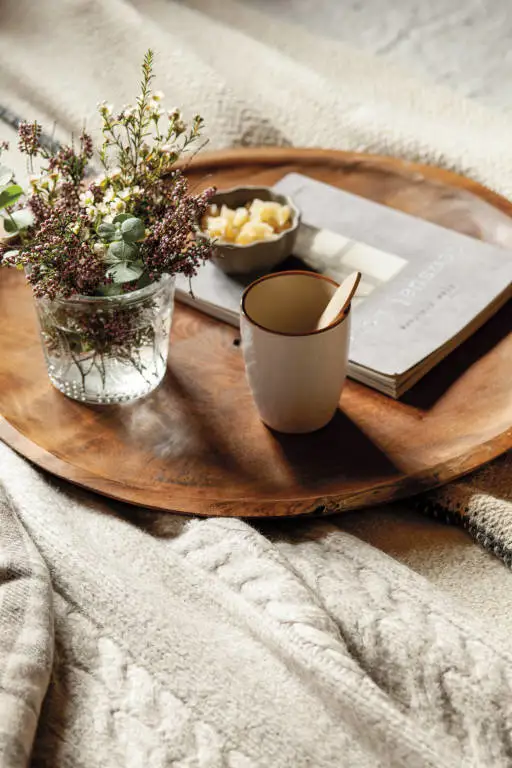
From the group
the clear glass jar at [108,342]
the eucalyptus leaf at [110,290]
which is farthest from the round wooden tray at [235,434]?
the eucalyptus leaf at [110,290]

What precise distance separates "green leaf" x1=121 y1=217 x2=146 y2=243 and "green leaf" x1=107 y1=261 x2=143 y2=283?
0.07 ft

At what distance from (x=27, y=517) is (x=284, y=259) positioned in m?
0.42

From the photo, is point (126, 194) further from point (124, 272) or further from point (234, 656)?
point (234, 656)

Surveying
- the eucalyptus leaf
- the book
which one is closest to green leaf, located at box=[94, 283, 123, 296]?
the eucalyptus leaf

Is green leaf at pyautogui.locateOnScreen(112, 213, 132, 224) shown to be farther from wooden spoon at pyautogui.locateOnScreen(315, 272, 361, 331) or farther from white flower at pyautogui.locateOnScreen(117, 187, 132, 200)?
wooden spoon at pyautogui.locateOnScreen(315, 272, 361, 331)

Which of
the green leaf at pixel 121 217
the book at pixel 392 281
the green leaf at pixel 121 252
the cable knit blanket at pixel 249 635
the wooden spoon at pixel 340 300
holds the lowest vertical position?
the cable knit blanket at pixel 249 635

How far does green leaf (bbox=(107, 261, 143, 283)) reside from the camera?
0.72 metres

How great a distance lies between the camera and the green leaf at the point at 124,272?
2.37 ft

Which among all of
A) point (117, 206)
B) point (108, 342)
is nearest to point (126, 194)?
point (117, 206)

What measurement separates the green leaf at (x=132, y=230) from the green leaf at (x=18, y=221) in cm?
9

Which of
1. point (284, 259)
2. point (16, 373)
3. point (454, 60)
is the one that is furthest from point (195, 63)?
point (16, 373)

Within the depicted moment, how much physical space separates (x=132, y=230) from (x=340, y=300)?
18 cm

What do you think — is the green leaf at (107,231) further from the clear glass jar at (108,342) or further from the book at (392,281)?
the book at (392,281)

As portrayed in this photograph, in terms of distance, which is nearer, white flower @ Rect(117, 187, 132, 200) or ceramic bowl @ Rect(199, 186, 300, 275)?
white flower @ Rect(117, 187, 132, 200)
